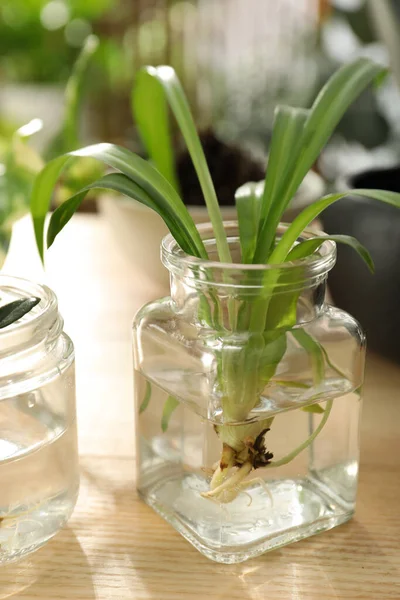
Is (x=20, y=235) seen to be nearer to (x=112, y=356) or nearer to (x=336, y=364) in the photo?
(x=112, y=356)

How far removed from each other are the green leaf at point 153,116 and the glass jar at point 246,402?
0.13 meters

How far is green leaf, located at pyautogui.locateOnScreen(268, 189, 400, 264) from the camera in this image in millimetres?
388

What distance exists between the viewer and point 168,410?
0.45 m

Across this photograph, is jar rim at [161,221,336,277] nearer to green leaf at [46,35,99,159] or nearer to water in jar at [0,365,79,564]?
water in jar at [0,365,79,564]

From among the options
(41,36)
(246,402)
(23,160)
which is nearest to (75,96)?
(23,160)

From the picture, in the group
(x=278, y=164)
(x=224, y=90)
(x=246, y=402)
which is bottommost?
(x=224, y=90)

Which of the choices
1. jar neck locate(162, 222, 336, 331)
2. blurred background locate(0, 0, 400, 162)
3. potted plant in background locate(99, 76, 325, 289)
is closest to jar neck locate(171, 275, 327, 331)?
jar neck locate(162, 222, 336, 331)

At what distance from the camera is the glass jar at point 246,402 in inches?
16.1

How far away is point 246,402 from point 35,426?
0.11m

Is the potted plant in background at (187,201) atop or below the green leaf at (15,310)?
below

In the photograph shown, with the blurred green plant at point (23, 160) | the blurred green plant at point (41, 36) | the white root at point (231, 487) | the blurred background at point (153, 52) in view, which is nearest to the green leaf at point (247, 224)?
the white root at point (231, 487)

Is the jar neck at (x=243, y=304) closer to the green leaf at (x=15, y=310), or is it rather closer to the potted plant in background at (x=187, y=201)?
the green leaf at (x=15, y=310)

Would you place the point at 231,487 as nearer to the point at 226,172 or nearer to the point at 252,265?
the point at 252,265

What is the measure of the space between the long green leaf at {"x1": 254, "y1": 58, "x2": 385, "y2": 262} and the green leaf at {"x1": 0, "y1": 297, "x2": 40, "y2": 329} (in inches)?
4.4
